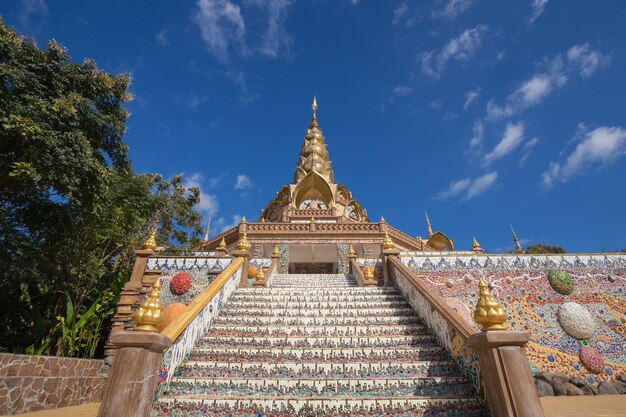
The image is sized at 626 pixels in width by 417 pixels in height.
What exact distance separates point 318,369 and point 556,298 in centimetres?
789

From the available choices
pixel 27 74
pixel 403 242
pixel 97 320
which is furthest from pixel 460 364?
pixel 403 242

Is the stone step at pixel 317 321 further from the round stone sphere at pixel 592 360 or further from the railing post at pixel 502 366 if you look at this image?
the round stone sphere at pixel 592 360

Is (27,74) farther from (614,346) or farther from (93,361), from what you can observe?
(614,346)

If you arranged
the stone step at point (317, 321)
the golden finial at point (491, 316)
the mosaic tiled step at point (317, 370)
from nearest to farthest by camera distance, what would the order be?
the golden finial at point (491, 316) → the mosaic tiled step at point (317, 370) → the stone step at point (317, 321)

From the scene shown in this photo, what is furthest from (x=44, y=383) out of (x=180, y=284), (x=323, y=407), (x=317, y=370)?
(x=323, y=407)

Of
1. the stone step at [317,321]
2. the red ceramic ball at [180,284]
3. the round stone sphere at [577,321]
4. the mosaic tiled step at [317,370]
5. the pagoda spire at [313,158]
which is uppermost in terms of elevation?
the pagoda spire at [313,158]

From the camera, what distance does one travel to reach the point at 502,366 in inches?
139

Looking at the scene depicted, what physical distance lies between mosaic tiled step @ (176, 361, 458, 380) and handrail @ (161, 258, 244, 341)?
632 millimetres

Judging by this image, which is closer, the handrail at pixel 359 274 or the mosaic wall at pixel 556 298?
the mosaic wall at pixel 556 298

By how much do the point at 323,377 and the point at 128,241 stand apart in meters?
10.6

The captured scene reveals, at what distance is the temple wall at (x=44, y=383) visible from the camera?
4.95 m

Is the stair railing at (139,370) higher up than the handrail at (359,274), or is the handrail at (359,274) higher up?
the handrail at (359,274)

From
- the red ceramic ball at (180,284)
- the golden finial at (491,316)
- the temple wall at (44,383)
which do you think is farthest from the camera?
the red ceramic ball at (180,284)

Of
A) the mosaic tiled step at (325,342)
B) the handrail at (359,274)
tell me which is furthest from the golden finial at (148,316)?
the handrail at (359,274)
